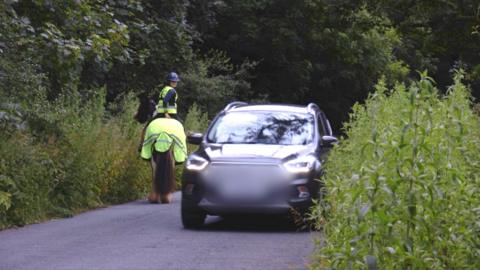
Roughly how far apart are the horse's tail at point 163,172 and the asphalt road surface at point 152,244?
2.43 metres

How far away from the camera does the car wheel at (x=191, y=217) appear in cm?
1373

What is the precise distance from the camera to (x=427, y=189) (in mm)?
7141

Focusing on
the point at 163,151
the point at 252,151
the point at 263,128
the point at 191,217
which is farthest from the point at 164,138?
the point at 252,151

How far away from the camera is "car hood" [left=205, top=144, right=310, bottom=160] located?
1367cm

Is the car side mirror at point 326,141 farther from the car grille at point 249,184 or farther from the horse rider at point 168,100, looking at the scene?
the horse rider at point 168,100

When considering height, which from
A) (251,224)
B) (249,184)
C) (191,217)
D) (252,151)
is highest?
(252,151)

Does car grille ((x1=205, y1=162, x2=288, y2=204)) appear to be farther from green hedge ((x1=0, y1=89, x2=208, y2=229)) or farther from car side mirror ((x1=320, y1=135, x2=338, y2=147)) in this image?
green hedge ((x1=0, y1=89, x2=208, y2=229))

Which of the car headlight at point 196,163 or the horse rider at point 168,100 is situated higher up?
the horse rider at point 168,100

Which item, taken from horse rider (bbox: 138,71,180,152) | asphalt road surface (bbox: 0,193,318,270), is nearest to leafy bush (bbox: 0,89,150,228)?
asphalt road surface (bbox: 0,193,318,270)

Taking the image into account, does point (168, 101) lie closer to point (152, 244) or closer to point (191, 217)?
point (191, 217)

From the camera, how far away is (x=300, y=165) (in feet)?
44.7

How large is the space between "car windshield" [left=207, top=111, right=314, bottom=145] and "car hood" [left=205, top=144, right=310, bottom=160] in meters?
0.24

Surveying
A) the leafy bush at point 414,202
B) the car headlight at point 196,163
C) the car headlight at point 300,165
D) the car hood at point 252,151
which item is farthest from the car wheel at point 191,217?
the leafy bush at point 414,202

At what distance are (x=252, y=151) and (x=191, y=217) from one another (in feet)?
3.90
